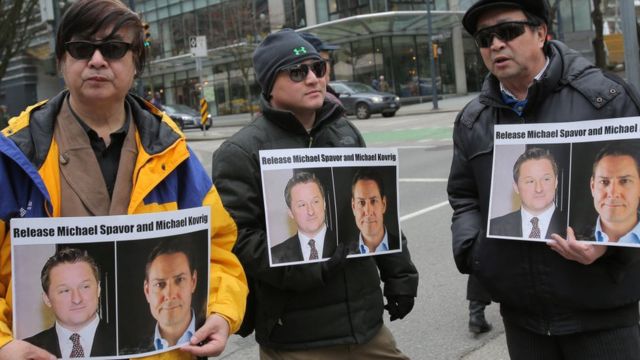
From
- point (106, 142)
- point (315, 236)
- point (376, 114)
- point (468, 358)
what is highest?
point (376, 114)

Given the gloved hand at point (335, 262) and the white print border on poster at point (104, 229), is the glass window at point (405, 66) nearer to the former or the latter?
the gloved hand at point (335, 262)

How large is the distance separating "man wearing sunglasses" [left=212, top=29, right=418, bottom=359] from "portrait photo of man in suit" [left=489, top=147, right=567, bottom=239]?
0.58m

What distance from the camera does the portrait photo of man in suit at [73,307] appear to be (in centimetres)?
180

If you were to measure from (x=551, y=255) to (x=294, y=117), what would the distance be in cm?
110

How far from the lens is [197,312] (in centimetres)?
199

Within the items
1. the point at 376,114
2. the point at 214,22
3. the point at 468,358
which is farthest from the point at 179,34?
the point at 468,358

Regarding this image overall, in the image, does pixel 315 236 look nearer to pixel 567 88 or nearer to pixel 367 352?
pixel 367 352

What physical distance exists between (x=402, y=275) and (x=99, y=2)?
1.60 metres

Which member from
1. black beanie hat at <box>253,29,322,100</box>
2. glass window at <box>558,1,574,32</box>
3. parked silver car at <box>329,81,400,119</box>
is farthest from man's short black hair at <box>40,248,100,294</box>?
glass window at <box>558,1,574,32</box>

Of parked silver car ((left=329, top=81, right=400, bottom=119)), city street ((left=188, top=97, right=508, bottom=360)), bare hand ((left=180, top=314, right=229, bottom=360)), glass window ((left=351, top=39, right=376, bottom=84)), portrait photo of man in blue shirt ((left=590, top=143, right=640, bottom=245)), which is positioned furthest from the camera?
glass window ((left=351, top=39, right=376, bottom=84))

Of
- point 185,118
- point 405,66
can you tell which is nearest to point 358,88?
point 185,118

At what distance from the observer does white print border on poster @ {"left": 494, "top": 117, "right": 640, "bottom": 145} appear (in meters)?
2.12

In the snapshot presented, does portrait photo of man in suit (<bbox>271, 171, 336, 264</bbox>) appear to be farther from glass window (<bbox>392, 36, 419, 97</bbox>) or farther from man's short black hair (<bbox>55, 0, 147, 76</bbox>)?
glass window (<bbox>392, 36, 419, 97</bbox>)

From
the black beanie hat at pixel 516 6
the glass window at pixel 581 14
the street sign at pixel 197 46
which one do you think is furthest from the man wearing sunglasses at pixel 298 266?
the glass window at pixel 581 14
